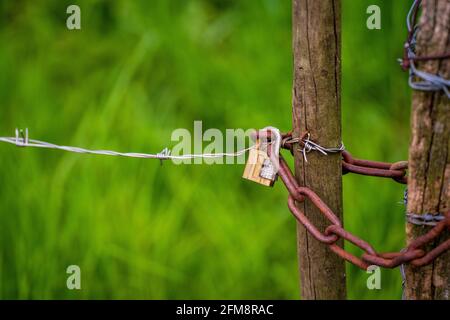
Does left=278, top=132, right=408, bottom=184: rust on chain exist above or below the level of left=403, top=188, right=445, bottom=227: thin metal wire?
above

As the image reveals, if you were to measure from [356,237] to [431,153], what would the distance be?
218 millimetres

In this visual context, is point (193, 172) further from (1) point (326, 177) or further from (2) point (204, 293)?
(1) point (326, 177)

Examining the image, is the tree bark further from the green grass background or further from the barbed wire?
the green grass background

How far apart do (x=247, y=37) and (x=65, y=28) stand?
116 centimetres

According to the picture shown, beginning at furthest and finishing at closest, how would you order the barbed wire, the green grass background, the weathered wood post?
the green grass background
the weathered wood post
the barbed wire

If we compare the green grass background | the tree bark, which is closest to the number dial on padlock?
the tree bark

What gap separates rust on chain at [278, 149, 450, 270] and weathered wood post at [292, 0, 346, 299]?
0.11ft

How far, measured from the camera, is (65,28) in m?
3.48

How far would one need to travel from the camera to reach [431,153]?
45.6 inches

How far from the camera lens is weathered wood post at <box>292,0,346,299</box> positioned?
1232mm

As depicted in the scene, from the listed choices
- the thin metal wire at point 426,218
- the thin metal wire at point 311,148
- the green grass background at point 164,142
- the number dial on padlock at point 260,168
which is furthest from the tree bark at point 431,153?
the green grass background at point 164,142

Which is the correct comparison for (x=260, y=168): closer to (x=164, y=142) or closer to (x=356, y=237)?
(x=356, y=237)

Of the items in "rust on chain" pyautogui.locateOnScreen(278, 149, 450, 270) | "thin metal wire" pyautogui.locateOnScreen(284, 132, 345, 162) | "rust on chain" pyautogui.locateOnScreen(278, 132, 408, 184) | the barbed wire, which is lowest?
"rust on chain" pyautogui.locateOnScreen(278, 149, 450, 270)
